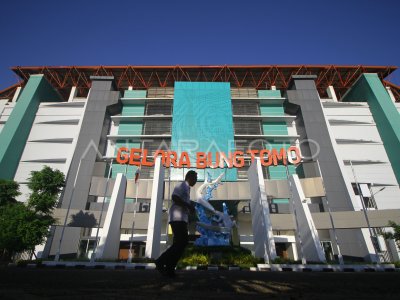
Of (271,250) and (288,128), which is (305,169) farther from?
(271,250)

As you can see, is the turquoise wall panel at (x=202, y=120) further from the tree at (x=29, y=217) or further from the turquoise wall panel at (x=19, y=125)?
the turquoise wall panel at (x=19, y=125)

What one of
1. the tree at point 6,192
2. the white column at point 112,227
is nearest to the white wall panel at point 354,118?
the white column at point 112,227

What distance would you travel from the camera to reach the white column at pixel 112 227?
18.1 m

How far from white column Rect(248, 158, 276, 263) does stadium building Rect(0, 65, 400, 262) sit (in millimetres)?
5946

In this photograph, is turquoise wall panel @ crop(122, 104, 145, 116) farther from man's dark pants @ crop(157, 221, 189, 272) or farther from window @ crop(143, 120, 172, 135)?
man's dark pants @ crop(157, 221, 189, 272)

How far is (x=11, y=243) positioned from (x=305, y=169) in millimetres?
32733

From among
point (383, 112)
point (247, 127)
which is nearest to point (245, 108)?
point (247, 127)

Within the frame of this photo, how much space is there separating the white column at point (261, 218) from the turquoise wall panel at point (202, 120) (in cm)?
1140

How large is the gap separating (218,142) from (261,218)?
18536 mm

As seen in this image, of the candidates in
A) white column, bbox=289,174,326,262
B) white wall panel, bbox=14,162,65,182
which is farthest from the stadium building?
white column, bbox=289,174,326,262

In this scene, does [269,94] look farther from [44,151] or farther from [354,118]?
[44,151]

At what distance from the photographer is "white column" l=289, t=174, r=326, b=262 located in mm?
17859

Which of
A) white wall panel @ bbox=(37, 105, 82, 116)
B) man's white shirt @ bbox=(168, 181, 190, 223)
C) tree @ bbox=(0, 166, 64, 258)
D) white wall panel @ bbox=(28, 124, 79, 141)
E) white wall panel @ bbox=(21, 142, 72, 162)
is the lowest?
man's white shirt @ bbox=(168, 181, 190, 223)

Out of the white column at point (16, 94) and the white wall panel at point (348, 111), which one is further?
the white column at point (16, 94)
